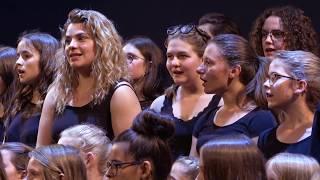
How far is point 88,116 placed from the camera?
2.96 m

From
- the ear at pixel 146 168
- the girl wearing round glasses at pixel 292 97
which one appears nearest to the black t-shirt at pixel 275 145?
the girl wearing round glasses at pixel 292 97

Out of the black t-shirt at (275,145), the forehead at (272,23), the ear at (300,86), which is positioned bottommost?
the black t-shirt at (275,145)

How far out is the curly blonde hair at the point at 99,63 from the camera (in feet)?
9.89

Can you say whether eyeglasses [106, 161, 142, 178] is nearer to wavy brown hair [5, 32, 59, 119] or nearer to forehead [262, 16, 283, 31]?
wavy brown hair [5, 32, 59, 119]

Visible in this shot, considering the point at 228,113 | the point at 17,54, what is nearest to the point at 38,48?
the point at 17,54

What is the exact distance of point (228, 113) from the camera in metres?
2.87

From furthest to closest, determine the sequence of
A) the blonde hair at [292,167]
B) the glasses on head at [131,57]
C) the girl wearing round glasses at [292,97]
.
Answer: the glasses on head at [131,57]
the girl wearing round glasses at [292,97]
the blonde hair at [292,167]

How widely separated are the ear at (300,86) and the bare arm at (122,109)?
0.64m

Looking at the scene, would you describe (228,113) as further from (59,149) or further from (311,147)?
(59,149)

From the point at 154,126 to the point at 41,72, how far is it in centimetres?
116

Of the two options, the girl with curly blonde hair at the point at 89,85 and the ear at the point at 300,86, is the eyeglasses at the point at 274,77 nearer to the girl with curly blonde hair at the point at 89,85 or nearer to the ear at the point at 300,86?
the ear at the point at 300,86

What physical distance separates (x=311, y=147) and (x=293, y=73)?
307 millimetres

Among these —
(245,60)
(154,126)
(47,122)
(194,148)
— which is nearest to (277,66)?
(245,60)

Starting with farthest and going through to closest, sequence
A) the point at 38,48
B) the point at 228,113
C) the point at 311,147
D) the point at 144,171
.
Result: the point at 38,48
the point at 228,113
the point at 311,147
the point at 144,171
